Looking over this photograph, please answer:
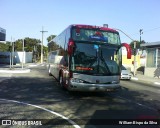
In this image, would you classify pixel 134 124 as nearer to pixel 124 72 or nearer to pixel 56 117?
pixel 56 117

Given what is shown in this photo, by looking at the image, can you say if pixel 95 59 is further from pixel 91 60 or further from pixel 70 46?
pixel 70 46

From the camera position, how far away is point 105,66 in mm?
15109

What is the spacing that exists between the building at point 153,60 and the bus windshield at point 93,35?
74.0ft

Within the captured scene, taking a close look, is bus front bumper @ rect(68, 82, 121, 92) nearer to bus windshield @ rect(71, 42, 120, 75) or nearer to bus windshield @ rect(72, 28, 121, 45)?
bus windshield @ rect(71, 42, 120, 75)

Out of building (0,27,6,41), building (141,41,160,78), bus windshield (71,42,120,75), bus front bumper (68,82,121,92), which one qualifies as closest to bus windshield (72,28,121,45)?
bus windshield (71,42,120,75)

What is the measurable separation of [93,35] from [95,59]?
117 centimetres

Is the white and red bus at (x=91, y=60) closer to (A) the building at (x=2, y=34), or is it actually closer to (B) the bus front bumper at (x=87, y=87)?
→ (B) the bus front bumper at (x=87, y=87)

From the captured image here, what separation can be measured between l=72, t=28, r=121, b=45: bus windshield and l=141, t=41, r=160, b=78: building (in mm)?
22555

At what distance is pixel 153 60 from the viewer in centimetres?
Answer: 3872

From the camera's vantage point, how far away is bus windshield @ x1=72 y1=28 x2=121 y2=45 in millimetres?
15258

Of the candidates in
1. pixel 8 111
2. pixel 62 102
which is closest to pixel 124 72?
pixel 62 102

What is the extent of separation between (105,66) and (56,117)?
5.45m

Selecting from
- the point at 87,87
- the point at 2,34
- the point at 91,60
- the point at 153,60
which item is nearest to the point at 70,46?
the point at 91,60

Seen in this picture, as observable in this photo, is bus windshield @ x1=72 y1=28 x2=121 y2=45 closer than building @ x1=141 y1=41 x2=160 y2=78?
Yes
